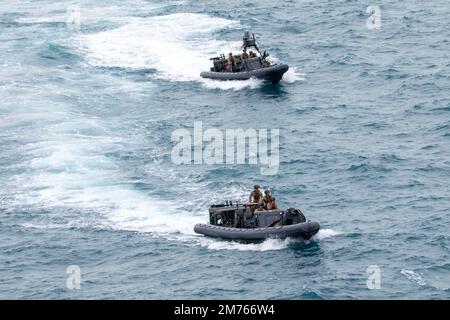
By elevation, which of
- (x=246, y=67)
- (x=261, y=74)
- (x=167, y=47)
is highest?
(x=167, y=47)

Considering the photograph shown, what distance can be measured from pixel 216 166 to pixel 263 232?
50.6ft

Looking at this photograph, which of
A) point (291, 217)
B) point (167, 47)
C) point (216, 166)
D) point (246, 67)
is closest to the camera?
point (291, 217)

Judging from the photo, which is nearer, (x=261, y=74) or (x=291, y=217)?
(x=291, y=217)

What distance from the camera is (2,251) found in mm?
69625

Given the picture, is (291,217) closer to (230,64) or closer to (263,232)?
(263,232)

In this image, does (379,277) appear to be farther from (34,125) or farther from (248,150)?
(34,125)

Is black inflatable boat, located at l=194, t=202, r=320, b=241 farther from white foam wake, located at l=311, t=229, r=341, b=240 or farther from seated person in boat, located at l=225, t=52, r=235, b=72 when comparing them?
seated person in boat, located at l=225, t=52, r=235, b=72

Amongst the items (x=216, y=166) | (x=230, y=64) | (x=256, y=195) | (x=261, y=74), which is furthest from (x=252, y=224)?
(x=230, y=64)

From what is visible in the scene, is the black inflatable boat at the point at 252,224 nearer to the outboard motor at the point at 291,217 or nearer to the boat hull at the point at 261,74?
the outboard motor at the point at 291,217

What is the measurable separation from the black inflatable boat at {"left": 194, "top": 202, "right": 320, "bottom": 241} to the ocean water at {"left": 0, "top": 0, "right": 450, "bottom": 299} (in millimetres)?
633

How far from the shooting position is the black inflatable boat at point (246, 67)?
102938 millimetres

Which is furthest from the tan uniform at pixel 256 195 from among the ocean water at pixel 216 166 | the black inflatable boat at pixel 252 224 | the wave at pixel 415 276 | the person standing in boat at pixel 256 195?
the wave at pixel 415 276

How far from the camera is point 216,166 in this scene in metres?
82.1

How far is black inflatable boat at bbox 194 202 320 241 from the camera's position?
66875mm
